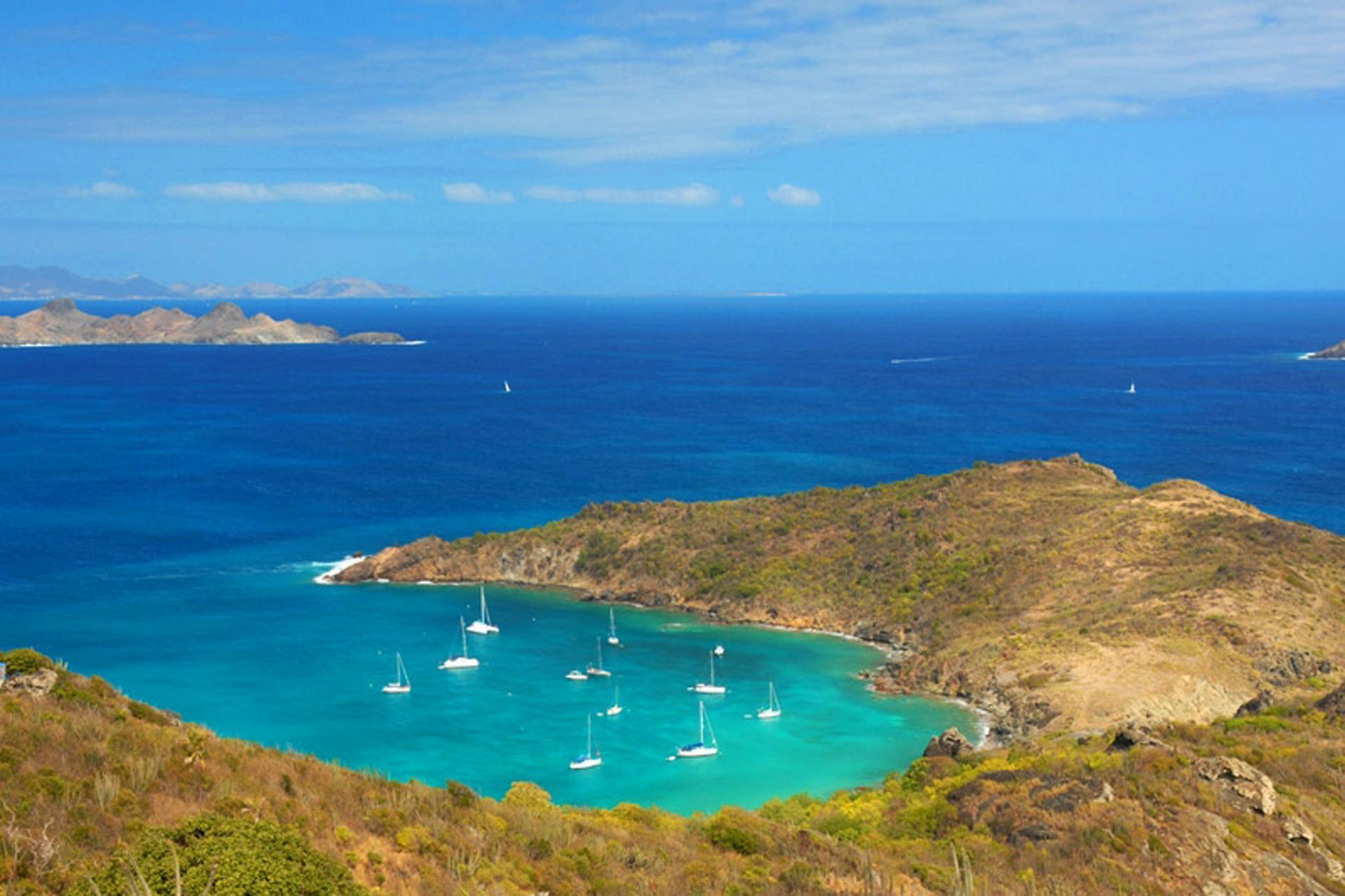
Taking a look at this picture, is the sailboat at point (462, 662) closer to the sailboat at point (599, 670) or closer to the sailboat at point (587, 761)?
the sailboat at point (599, 670)

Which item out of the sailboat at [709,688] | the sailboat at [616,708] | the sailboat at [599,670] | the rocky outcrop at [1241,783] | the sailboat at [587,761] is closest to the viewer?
the rocky outcrop at [1241,783]

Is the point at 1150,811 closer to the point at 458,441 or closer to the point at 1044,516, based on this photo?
the point at 1044,516

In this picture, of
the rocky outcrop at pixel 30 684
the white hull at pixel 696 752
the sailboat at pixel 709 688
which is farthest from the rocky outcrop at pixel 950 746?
the rocky outcrop at pixel 30 684

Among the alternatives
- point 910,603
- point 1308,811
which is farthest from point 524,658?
point 1308,811

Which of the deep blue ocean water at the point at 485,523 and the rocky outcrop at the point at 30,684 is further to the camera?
the deep blue ocean water at the point at 485,523

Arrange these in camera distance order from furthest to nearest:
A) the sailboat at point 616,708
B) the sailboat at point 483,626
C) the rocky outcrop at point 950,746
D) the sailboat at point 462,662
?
the sailboat at point 483,626, the sailboat at point 462,662, the sailboat at point 616,708, the rocky outcrop at point 950,746

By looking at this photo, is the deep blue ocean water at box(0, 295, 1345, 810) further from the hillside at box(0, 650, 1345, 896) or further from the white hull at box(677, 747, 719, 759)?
the hillside at box(0, 650, 1345, 896)
